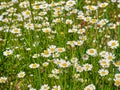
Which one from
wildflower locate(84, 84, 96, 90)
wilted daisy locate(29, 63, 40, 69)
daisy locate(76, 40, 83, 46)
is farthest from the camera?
daisy locate(76, 40, 83, 46)

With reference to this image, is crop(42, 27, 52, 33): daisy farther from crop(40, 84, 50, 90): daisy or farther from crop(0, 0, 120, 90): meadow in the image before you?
crop(40, 84, 50, 90): daisy

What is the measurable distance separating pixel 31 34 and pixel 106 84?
118 cm

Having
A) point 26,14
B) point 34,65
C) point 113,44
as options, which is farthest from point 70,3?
point 34,65

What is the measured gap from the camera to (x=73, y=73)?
10.3ft

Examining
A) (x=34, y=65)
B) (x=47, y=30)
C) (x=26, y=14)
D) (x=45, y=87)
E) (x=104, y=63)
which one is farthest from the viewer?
(x=26, y=14)

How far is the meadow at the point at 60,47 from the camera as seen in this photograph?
3.19m

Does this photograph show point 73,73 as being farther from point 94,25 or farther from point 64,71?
point 94,25

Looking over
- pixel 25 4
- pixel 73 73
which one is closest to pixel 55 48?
pixel 73 73

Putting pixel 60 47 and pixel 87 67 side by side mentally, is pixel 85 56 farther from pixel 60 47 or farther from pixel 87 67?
pixel 60 47

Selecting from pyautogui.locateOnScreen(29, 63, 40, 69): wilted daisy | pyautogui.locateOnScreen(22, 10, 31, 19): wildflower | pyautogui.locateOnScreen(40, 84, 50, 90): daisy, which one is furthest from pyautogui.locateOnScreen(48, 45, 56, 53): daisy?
pyautogui.locateOnScreen(22, 10, 31, 19): wildflower

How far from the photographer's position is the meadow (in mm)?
3186

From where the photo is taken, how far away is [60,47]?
142 inches

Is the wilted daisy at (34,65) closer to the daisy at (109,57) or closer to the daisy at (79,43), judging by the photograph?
the daisy at (79,43)

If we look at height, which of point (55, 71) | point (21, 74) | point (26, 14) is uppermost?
point (26, 14)
